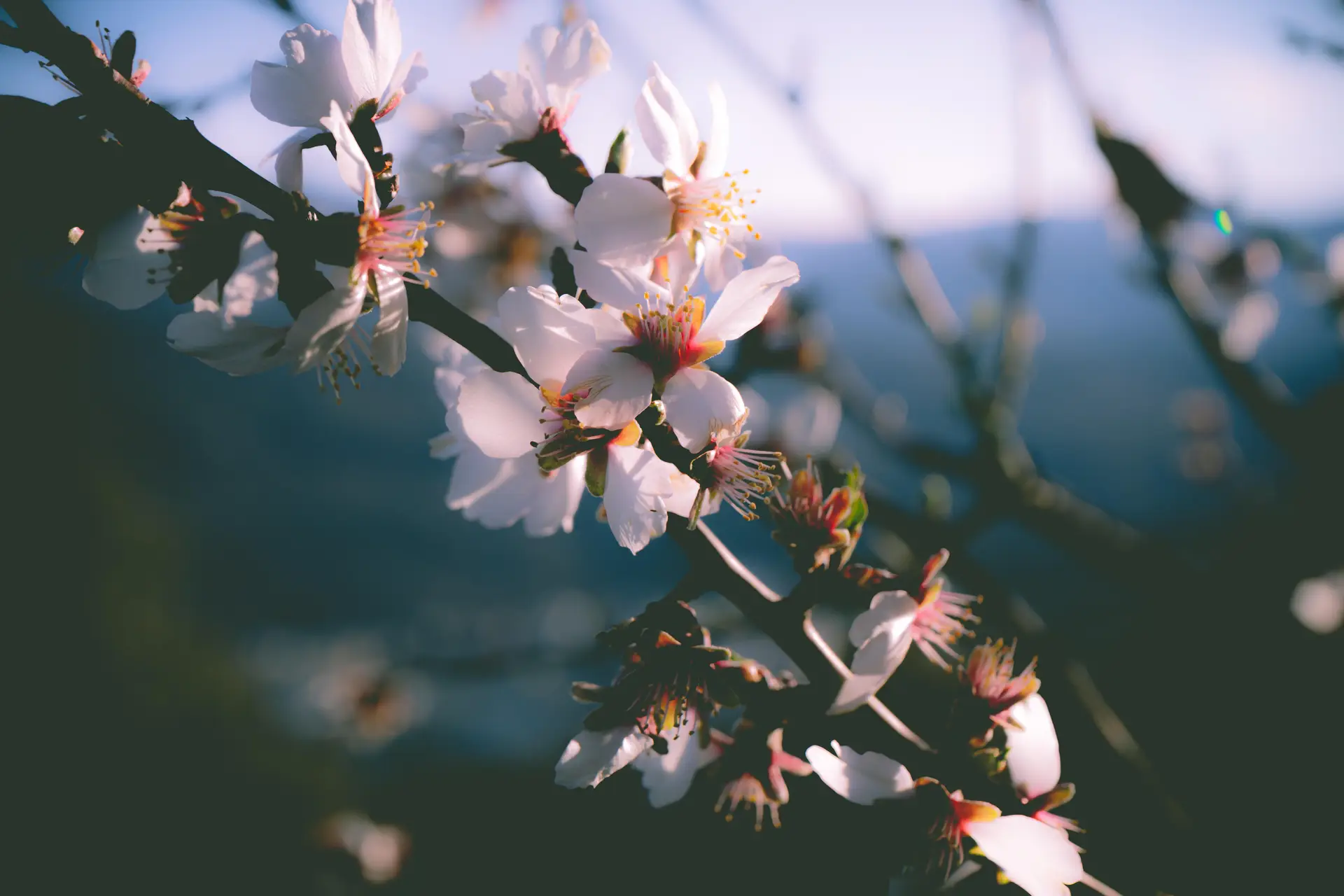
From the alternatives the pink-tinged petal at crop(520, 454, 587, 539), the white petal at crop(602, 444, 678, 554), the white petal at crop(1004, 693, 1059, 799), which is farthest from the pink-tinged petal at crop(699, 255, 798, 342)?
the white petal at crop(1004, 693, 1059, 799)

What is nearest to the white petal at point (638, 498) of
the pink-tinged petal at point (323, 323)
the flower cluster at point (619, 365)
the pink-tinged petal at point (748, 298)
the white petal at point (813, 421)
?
the flower cluster at point (619, 365)

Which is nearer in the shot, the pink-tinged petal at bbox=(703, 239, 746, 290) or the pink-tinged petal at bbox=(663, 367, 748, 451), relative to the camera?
the pink-tinged petal at bbox=(663, 367, 748, 451)

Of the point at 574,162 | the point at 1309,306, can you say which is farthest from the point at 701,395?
the point at 1309,306

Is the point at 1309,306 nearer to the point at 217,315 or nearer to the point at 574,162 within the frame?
the point at 574,162

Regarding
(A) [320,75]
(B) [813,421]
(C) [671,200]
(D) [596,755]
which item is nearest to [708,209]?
(C) [671,200]

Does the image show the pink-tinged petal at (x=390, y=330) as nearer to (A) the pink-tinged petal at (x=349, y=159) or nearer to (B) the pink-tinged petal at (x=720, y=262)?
(A) the pink-tinged petal at (x=349, y=159)

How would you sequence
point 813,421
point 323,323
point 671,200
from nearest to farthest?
point 323,323
point 671,200
point 813,421

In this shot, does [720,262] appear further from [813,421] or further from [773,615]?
[813,421]

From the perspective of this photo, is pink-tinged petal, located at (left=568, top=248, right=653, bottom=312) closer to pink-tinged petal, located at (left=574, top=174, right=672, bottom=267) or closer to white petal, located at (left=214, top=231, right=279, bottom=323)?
pink-tinged petal, located at (left=574, top=174, right=672, bottom=267)
